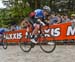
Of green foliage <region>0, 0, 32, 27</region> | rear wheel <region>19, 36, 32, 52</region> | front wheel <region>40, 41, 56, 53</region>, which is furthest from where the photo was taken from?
green foliage <region>0, 0, 32, 27</region>

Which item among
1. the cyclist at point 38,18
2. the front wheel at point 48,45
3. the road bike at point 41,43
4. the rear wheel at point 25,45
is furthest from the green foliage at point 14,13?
the front wheel at point 48,45

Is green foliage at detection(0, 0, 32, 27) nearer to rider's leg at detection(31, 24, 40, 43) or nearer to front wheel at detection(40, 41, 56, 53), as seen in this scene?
rider's leg at detection(31, 24, 40, 43)

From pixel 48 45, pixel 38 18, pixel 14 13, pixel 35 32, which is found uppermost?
pixel 38 18

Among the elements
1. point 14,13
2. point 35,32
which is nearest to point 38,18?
point 35,32

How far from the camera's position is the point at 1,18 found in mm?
36031

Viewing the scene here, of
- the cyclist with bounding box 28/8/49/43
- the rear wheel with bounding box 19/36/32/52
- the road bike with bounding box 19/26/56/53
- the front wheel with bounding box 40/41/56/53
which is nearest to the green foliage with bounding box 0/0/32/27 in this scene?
the rear wheel with bounding box 19/36/32/52

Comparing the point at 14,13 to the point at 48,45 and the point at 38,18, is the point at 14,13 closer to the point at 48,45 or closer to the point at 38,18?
the point at 38,18

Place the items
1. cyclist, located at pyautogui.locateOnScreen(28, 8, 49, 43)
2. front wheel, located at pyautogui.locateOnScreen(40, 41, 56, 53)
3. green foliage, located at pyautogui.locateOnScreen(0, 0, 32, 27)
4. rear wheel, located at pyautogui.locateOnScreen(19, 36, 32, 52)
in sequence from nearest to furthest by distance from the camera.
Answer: front wheel, located at pyautogui.locateOnScreen(40, 41, 56, 53), cyclist, located at pyautogui.locateOnScreen(28, 8, 49, 43), rear wheel, located at pyautogui.locateOnScreen(19, 36, 32, 52), green foliage, located at pyautogui.locateOnScreen(0, 0, 32, 27)

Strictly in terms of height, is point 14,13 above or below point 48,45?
below

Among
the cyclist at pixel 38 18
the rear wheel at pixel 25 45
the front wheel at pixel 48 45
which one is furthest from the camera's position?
the rear wheel at pixel 25 45

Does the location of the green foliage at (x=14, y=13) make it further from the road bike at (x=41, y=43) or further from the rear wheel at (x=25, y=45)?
the road bike at (x=41, y=43)

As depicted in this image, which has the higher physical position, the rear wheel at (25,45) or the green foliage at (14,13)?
the rear wheel at (25,45)

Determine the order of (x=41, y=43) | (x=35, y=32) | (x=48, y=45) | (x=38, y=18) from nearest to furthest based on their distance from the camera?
(x=48, y=45) → (x=41, y=43) → (x=38, y=18) → (x=35, y=32)

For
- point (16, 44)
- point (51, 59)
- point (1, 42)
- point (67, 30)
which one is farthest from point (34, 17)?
point (16, 44)
